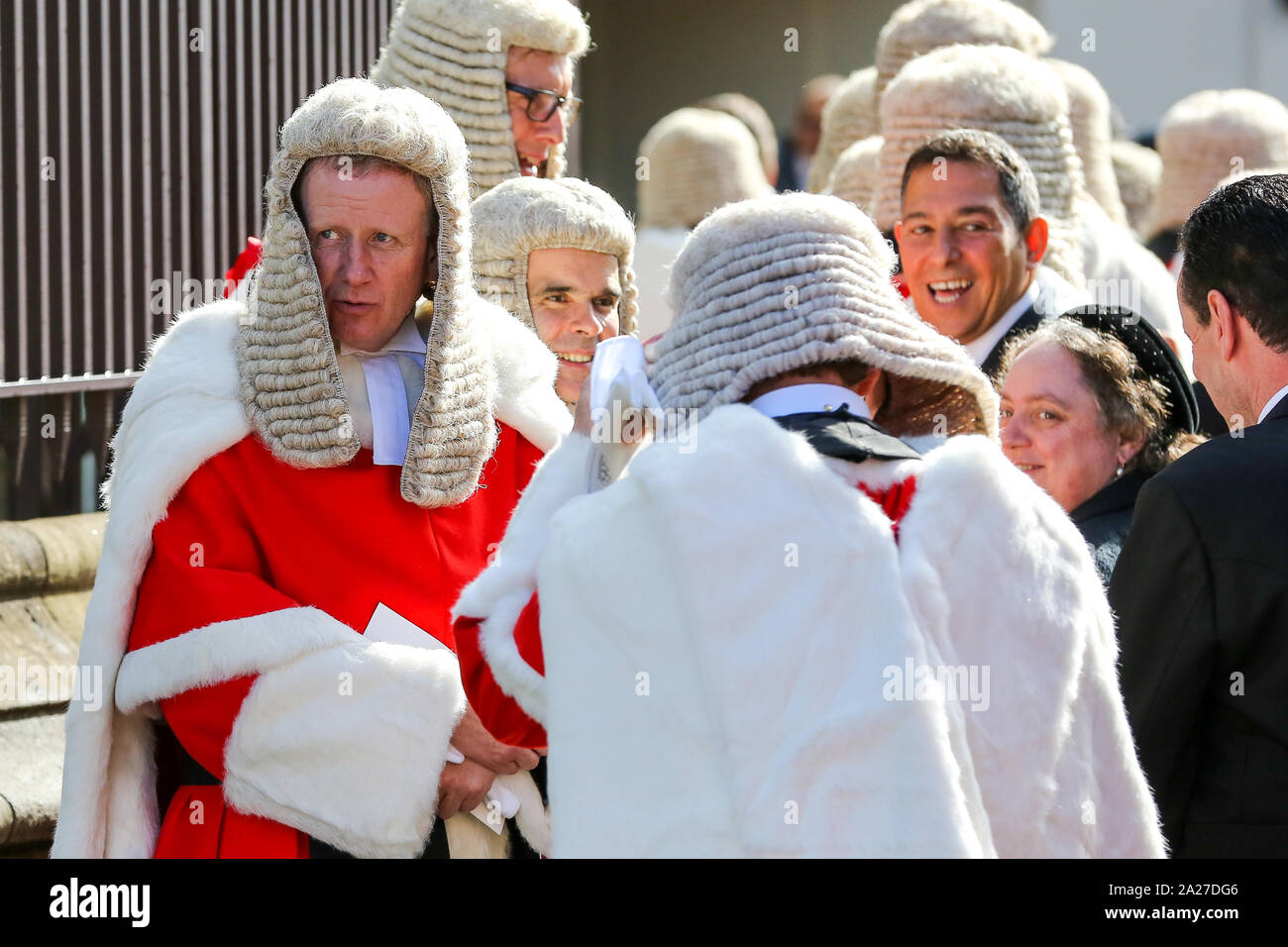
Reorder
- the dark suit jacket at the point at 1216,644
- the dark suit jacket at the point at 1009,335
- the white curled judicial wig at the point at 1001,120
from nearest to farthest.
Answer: the dark suit jacket at the point at 1216,644, the dark suit jacket at the point at 1009,335, the white curled judicial wig at the point at 1001,120

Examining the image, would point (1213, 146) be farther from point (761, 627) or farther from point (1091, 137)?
point (761, 627)

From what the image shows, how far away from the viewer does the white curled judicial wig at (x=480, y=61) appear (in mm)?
4828

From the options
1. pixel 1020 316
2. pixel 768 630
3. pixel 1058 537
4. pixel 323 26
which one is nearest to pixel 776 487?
pixel 768 630

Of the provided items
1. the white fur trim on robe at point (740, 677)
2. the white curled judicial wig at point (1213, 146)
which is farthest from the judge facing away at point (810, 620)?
the white curled judicial wig at point (1213, 146)

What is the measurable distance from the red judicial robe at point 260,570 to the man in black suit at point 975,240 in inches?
80.4

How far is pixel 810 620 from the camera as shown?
2209 millimetres

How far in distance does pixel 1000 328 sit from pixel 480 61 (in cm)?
162

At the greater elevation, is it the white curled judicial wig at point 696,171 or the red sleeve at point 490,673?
the white curled judicial wig at point 696,171

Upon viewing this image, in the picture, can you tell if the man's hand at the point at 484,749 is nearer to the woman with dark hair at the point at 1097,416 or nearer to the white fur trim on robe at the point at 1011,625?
the white fur trim on robe at the point at 1011,625

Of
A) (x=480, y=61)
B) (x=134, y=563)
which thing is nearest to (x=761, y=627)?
(x=134, y=563)

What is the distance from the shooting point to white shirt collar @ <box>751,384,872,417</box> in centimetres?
234

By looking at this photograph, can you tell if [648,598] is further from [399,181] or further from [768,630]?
[399,181]

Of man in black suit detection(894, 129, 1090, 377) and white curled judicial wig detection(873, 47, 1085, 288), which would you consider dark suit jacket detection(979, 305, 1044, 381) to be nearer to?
man in black suit detection(894, 129, 1090, 377)

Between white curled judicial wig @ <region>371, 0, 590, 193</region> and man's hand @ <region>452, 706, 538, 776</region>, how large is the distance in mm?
2194
